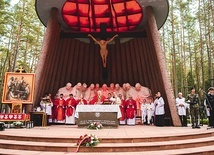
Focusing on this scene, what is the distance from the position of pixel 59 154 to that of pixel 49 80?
252 inches

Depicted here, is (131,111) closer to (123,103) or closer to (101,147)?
(123,103)

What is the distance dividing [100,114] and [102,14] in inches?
242

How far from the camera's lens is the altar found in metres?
6.56

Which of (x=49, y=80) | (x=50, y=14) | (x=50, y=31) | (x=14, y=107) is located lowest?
(x=14, y=107)

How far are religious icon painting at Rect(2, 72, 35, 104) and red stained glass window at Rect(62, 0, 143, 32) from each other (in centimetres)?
428

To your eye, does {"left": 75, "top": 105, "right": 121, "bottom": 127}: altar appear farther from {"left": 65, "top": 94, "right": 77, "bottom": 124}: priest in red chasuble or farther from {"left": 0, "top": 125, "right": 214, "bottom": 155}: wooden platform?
{"left": 0, "top": 125, "right": 214, "bottom": 155}: wooden platform

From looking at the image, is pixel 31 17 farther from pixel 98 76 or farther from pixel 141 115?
pixel 141 115

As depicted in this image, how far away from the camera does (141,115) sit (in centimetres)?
927

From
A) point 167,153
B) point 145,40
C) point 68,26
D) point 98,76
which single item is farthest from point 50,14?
point 167,153

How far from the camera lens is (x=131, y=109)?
29.1 feet

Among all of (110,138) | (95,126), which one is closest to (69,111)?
(95,126)

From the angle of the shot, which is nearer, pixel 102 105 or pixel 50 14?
pixel 102 105

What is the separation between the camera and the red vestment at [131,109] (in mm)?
8828

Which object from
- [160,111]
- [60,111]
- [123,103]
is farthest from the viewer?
[123,103]
